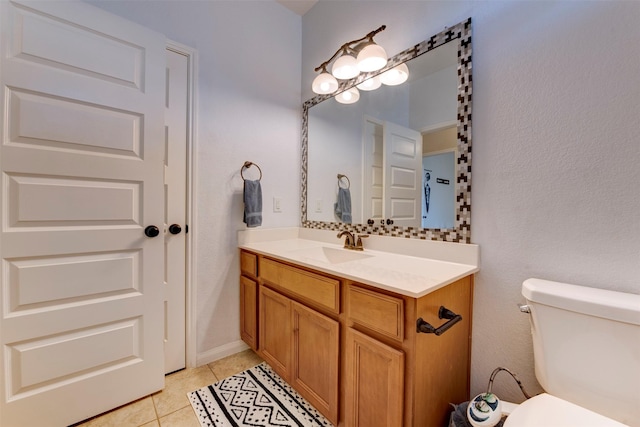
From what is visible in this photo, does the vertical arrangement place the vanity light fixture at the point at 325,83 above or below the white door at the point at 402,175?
above

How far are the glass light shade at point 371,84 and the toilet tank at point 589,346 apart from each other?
1.31 meters

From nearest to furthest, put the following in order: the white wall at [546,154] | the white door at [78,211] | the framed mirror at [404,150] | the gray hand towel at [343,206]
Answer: the white wall at [546,154] → the white door at [78,211] → the framed mirror at [404,150] → the gray hand towel at [343,206]

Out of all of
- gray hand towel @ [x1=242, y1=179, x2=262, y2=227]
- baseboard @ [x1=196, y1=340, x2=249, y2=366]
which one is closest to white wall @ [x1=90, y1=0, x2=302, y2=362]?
baseboard @ [x1=196, y1=340, x2=249, y2=366]

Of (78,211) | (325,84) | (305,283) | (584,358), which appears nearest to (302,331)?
(305,283)

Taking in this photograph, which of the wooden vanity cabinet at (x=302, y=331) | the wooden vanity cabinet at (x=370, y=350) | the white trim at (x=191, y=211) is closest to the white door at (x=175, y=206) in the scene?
the white trim at (x=191, y=211)

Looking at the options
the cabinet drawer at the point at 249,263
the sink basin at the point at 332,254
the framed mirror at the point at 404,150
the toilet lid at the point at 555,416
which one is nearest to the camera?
the toilet lid at the point at 555,416

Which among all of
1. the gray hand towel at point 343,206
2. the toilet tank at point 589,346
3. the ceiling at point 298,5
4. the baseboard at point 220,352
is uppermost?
the ceiling at point 298,5

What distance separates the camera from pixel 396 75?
1511mm

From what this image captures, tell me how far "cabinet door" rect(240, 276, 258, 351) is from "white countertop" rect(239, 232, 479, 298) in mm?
267

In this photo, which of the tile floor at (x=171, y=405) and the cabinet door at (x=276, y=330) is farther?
the cabinet door at (x=276, y=330)

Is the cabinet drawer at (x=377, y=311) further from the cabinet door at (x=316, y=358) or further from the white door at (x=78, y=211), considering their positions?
the white door at (x=78, y=211)

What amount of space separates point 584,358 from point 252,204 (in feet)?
5.67

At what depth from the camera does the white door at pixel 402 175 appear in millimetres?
1440

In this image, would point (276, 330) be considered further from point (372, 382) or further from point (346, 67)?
point (346, 67)
